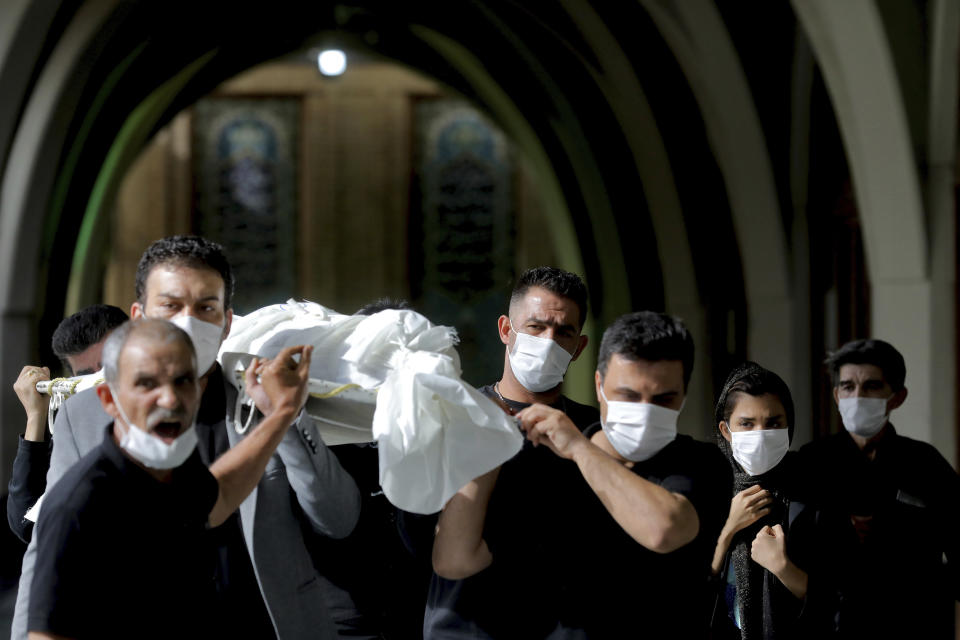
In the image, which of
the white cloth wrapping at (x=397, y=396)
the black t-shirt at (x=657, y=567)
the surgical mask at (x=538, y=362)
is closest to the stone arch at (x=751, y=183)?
the surgical mask at (x=538, y=362)

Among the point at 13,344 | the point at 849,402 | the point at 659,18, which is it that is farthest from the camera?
the point at 13,344

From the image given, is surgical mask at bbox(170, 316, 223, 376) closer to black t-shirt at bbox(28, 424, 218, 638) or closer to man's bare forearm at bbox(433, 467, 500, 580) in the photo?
black t-shirt at bbox(28, 424, 218, 638)

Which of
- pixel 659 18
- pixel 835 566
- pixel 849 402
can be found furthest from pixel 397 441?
pixel 659 18

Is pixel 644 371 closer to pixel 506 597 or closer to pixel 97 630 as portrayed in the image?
pixel 506 597

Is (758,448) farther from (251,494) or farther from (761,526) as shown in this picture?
(251,494)

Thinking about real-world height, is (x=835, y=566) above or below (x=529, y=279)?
below

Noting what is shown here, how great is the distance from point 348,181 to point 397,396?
1977 centimetres

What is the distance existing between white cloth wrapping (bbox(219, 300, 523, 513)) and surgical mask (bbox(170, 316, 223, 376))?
68mm

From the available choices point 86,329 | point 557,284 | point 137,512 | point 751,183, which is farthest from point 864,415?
point 751,183

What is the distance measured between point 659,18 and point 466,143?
42.5 feet

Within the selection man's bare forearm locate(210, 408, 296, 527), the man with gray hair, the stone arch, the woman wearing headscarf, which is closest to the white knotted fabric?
man's bare forearm locate(210, 408, 296, 527)

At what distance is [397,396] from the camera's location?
3367 mm

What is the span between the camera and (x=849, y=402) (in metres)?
4.91

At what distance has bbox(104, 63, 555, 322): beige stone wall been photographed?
2273 cm
